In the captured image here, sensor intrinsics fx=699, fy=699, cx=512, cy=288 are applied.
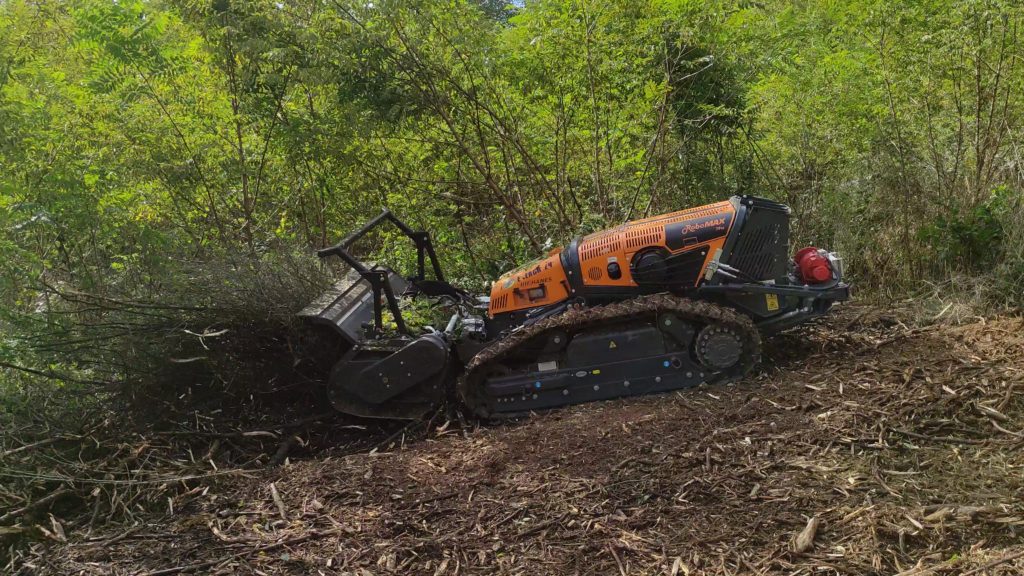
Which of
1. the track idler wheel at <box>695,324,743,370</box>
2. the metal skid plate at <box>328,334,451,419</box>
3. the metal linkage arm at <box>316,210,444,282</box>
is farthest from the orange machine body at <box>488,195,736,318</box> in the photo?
the metal linkage arm at <box>316,210,444,282</box>

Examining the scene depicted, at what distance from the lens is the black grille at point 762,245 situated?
484 centimetres

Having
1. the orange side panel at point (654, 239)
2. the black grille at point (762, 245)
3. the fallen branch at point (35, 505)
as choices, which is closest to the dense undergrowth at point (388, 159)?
the fallen branch at point (35, 505)

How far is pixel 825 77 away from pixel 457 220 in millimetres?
4229

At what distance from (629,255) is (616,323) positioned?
0.50 m

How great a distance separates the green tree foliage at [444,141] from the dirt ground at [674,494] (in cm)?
185

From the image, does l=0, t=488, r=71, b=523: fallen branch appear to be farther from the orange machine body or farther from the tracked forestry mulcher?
the orange machine body

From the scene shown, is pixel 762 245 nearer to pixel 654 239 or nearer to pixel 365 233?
pixel 654 239

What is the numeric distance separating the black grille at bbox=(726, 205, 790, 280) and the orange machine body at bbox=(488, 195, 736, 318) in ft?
0.45

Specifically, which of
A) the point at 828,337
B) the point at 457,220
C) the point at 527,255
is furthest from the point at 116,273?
the point at 828,337

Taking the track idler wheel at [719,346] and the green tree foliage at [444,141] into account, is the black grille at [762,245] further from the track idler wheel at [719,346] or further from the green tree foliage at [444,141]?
the green tree foliage at [444,141]

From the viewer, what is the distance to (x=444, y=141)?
7.31 metres

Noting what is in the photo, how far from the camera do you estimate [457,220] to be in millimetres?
8188

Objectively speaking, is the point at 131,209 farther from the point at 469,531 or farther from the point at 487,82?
the point at 469,531

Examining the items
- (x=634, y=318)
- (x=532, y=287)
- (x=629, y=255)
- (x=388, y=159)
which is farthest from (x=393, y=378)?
(x=388, y=159)
